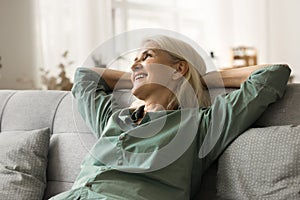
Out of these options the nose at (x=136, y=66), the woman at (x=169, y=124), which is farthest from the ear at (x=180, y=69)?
the nose at (x=136, y=66)

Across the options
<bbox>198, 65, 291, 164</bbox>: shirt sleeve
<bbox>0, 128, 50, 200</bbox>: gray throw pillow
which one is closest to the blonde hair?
<bbox>198, 65, 291, 164</bbox>: shirt sleeve

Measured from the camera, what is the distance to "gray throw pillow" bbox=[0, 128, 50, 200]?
1707 millimetres

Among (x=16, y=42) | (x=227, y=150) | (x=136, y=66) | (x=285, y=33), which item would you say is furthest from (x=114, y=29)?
(x=227, y=150)

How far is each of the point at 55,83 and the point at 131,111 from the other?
80.0 inches

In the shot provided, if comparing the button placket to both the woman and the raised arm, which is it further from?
the raised arm

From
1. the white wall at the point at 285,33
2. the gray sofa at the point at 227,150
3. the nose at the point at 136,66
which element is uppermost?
the nose at the point at 136,66

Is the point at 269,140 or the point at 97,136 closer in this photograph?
the point at 269,140

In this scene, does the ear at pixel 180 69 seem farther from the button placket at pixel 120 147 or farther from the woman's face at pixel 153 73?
the button placket at pixel 120 147

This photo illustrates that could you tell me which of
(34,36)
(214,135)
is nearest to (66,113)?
(214,135)

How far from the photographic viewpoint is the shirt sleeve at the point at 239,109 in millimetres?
1407

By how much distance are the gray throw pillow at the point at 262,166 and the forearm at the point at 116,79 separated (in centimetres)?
56

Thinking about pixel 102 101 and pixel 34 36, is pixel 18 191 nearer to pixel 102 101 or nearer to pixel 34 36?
pixel 102 101

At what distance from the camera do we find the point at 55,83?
3564 mm

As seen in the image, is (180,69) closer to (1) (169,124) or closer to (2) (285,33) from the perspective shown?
(1) (169,124)
